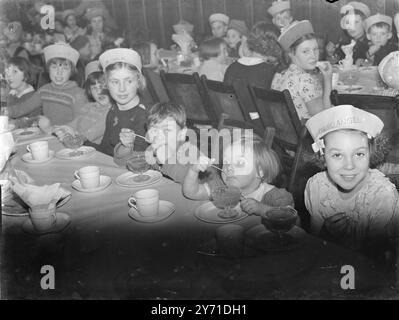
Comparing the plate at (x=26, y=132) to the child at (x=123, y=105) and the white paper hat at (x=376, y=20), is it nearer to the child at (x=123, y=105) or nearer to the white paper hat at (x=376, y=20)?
the child at (x=123, y=105)

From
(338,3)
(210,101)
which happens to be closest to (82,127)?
(210,101)

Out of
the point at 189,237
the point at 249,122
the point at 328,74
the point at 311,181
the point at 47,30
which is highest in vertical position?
the point at 47,30

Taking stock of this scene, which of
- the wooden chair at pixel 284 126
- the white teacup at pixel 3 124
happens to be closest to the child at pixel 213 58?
the wooden chair at pixel 284 126

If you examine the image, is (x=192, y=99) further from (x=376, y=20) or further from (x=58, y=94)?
(x=376, y=20)

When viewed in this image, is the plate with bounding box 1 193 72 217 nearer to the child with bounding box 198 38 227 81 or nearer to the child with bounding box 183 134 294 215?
the child with bounding box 183 134 294 215

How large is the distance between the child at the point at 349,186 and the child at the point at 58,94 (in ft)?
2.75

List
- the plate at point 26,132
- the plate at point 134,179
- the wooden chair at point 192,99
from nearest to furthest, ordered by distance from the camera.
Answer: the plate at point 134,179 < the wooden chair at point 192,99 < the plate at point 26,132

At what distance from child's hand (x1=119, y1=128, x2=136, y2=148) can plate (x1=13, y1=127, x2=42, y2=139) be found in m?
0.32

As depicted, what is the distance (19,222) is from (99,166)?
338 millimetres

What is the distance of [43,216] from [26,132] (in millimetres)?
385

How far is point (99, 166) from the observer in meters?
1.82

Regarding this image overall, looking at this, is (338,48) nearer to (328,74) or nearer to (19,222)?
(328,74)

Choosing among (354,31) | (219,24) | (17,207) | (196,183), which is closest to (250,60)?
(219,24)

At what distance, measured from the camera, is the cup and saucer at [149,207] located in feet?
5.35
